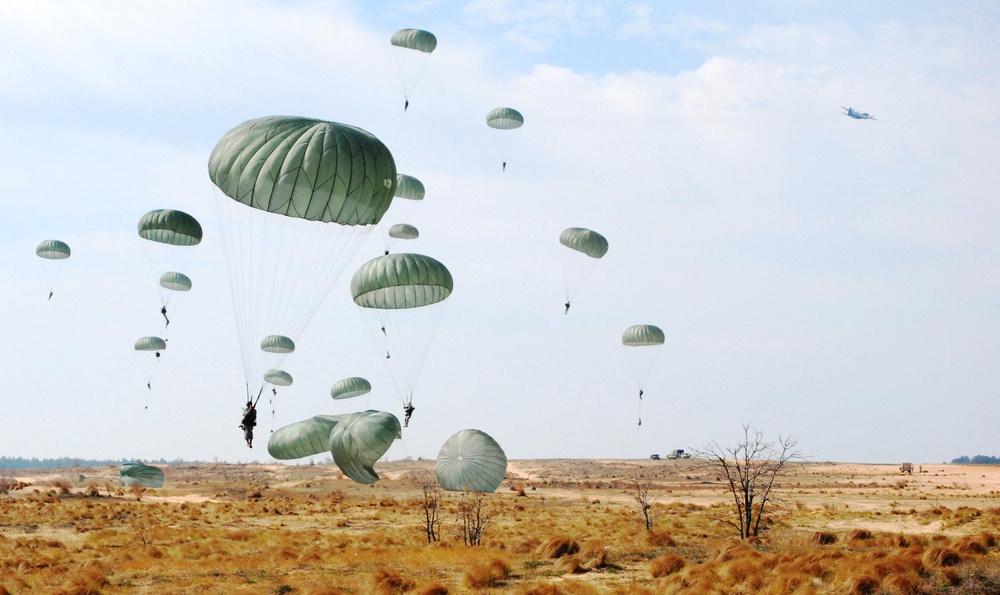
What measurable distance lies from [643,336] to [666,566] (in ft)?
105

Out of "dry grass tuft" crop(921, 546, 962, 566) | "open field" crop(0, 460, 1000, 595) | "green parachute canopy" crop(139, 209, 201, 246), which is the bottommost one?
"open field" crop(0, 460, 1000, 595)

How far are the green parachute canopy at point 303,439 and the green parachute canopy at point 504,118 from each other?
71.7 ft

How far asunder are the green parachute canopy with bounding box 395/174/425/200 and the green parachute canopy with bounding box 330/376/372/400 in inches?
937

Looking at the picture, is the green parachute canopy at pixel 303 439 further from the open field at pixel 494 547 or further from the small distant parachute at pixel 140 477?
the small distant parachute at pixel 140 477

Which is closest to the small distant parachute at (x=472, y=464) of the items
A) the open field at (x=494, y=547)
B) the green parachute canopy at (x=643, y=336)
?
the open field at (x=494, y=547)

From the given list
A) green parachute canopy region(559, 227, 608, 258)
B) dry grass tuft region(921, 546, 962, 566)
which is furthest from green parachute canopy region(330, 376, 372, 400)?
dry grass tuft region(921, 546, 962, 566)

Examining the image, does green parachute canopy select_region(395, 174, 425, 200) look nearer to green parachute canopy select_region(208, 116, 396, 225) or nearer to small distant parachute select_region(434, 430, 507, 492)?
small distant parachute select_region(434, 430, 507, 492)

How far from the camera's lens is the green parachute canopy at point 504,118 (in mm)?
52750

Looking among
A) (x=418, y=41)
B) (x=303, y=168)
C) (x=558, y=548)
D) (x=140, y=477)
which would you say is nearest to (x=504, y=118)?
(x=418, y=41)

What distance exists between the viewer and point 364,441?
44.0 m

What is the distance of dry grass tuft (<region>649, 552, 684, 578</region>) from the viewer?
76.9 ft

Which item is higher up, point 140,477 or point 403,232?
point 403,232

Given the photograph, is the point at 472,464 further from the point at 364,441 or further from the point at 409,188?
the point at 409,188

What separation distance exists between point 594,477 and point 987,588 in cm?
9461
